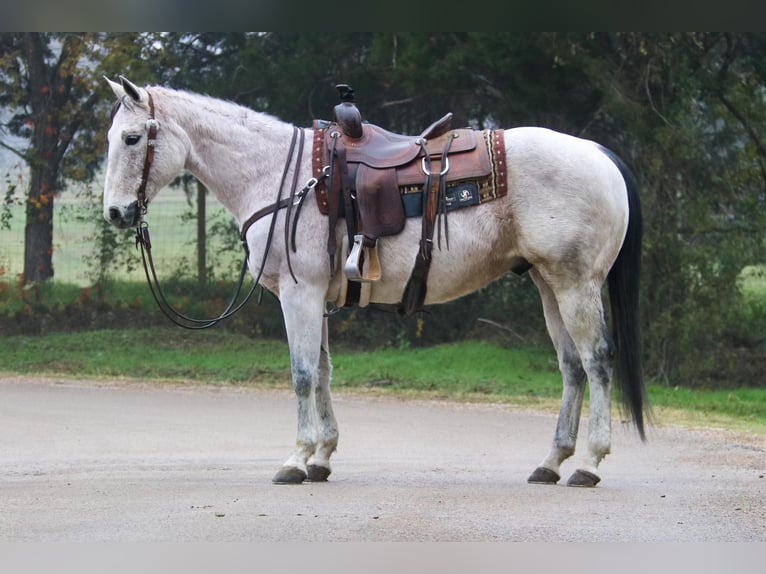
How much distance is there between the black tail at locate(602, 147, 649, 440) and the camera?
311 inches

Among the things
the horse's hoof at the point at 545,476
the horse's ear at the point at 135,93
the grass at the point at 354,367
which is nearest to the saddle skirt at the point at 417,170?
the horse's ear at the point at 135,93

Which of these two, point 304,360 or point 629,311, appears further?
point 629,311

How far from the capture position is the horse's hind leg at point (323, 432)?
25.9 ft

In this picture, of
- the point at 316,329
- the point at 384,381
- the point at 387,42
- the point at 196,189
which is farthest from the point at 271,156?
the point at 196,189

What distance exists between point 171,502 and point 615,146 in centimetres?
890

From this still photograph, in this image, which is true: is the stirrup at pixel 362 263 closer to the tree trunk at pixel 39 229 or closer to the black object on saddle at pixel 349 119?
the black object on saddle at pixel 349 119

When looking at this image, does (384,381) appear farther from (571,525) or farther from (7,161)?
(571,525)

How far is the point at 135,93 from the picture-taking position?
7.73 meters

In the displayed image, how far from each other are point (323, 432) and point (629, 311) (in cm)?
199

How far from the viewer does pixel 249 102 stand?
52.5 ft

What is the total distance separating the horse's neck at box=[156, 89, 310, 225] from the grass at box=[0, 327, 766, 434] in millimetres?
5149

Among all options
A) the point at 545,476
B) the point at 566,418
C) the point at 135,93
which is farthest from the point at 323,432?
the point at 135,93

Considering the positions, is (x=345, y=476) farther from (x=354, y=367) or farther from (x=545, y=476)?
(x=354, y=367)

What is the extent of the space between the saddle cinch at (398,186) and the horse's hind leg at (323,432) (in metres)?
0.57
